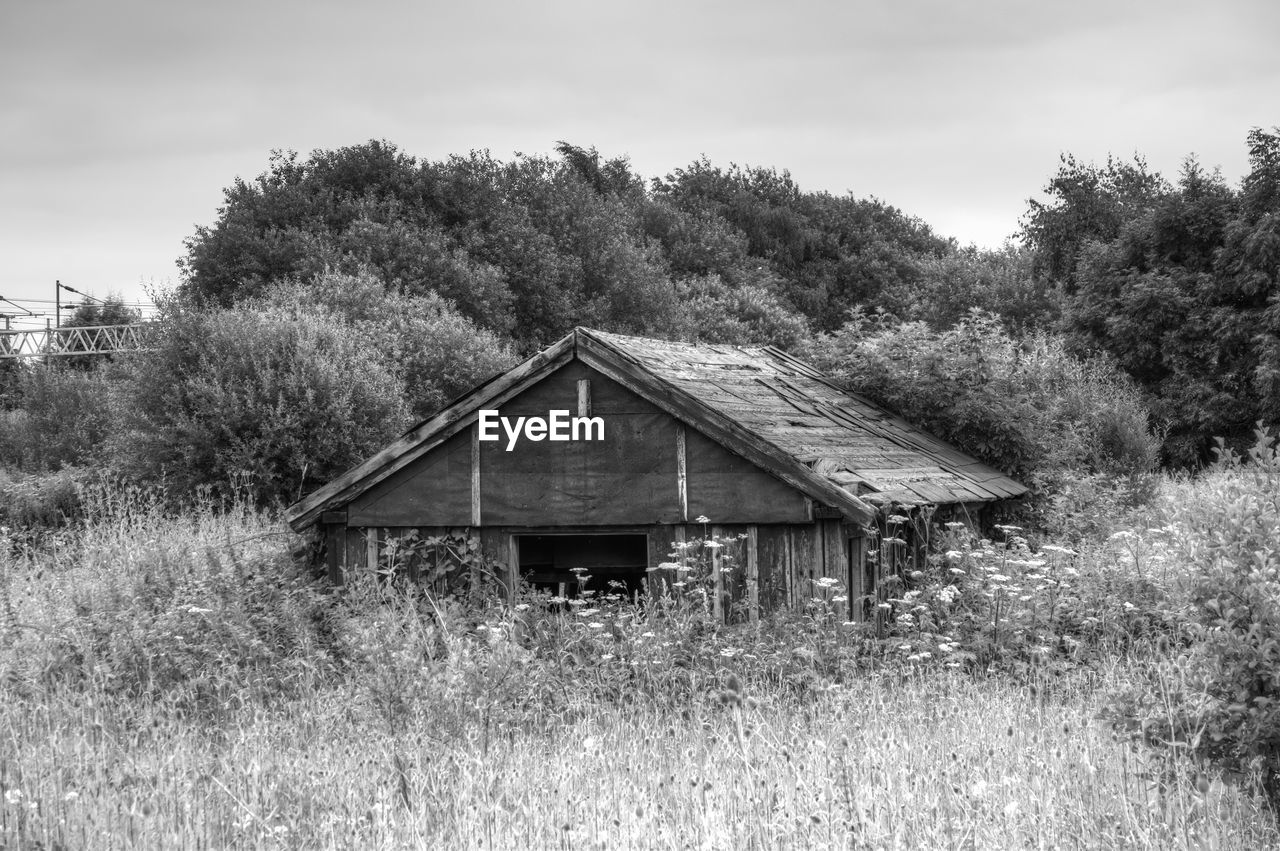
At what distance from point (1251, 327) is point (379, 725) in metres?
29.0

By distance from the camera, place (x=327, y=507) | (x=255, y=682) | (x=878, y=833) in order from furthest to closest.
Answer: (x=327, y=507)
(x=255, y=682)
(x=878, y=833)

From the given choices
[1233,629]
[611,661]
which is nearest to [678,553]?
[611,661]

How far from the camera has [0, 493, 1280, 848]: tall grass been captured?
203 inches

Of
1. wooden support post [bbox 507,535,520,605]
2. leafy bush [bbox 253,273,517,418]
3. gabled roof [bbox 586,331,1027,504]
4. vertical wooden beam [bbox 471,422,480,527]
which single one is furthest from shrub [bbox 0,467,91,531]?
gabled roof [bbox 586,331,1027,504]

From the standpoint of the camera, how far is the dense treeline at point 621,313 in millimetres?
19797

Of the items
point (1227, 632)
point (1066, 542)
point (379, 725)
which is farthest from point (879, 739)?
point (1066, 542)

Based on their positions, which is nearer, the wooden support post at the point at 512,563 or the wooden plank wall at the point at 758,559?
the wooden plank wall at the point at 758,559

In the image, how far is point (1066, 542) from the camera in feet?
46.7

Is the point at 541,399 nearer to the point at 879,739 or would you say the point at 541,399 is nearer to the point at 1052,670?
the point at 1052,670

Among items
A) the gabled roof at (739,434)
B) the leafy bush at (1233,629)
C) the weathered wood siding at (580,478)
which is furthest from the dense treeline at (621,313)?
the leafy bush at (1233,629)

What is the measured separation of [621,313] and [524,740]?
3359cm

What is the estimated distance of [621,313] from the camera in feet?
133

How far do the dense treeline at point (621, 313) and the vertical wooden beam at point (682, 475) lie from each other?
565cm

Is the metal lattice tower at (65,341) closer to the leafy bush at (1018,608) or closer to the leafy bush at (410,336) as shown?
the leafy bush at (410,336)
